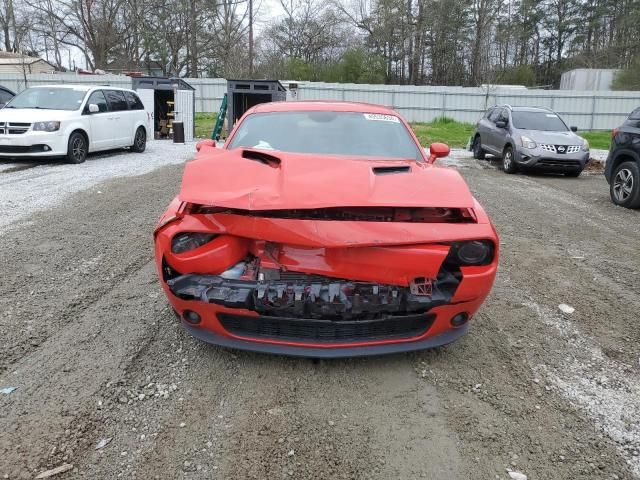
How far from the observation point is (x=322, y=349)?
9.63ft

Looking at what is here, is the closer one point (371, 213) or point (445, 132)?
point (371, 213)

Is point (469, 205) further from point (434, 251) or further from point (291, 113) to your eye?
point (291, 113)

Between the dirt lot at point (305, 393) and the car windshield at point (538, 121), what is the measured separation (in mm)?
9056

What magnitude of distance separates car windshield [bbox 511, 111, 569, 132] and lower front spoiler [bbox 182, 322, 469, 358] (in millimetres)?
11493

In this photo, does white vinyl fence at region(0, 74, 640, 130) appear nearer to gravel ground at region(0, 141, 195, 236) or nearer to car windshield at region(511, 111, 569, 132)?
gravel ground at region(0, 141, 195, 236)

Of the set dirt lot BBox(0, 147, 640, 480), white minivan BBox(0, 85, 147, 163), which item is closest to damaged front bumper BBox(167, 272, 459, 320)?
dirt lot BBox(0, 147, 640, 480)

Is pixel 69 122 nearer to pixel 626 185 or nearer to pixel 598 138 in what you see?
pixel 626 185

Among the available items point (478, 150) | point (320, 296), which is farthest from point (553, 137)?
point (320, 296)

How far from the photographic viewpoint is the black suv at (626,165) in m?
8.18

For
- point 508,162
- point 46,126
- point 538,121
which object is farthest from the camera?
point 538,121

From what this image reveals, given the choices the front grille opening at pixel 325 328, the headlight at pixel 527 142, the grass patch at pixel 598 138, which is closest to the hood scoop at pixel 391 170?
the front grille opening at pixel 325 328

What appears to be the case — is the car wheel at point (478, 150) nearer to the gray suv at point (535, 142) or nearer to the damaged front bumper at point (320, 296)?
the gray suv at point (535, 142)

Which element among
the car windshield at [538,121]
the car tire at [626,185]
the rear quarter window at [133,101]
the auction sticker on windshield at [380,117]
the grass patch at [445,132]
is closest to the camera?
the auction sticker on windshield at [380,117]

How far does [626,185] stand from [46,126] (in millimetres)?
10784
